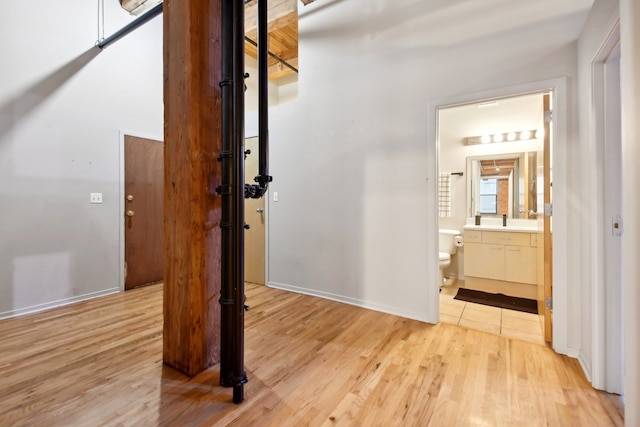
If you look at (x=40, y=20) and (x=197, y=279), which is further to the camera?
(x=40, y=20)

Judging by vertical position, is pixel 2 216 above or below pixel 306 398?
above

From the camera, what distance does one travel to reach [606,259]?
1.57 metres

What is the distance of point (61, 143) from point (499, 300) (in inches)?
197

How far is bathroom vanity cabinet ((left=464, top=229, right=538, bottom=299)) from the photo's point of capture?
10.7 ft

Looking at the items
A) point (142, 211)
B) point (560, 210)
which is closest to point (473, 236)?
point (560, 210)

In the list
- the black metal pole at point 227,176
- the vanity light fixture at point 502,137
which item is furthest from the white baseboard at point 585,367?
the vanity light fixture at point 502,137

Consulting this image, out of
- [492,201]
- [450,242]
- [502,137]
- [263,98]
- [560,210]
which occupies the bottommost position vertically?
[450,242]

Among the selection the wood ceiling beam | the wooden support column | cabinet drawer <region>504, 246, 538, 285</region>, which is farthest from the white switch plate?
cabinet drawer <region>504, 246, 538, 285</region>

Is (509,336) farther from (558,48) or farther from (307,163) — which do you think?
(307,163)

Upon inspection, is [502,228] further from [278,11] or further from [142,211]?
[142,211]

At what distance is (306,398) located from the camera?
1.52 meters

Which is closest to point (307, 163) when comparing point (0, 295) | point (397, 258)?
point (397, 258)

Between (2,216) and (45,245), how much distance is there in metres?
0.41

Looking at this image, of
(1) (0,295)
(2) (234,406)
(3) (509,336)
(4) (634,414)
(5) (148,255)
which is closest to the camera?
(4) (634,414)
